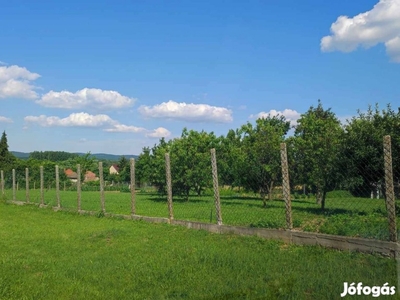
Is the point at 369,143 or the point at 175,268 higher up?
the point at 369,143

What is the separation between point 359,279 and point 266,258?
6.03 feet

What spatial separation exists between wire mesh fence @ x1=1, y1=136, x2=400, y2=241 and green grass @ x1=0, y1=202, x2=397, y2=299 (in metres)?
1.02

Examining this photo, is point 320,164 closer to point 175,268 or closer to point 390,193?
point 390,193

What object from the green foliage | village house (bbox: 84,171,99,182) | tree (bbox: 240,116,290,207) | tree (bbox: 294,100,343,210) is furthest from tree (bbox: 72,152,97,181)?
tree (bbox: 294,100,343,210)

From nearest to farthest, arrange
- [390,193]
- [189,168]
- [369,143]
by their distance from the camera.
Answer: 1. [390,193]
2. [369,143]
3. [189,168]

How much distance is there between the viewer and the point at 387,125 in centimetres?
1438

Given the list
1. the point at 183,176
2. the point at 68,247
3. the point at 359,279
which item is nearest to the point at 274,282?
the point at 359,279

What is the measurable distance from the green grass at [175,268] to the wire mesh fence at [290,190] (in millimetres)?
1017

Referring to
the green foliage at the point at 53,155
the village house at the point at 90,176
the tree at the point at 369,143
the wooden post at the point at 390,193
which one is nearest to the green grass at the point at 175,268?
the wooden post at the point at 390,193

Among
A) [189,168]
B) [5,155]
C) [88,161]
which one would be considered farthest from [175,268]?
[88,161]

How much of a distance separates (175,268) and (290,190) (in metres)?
5.21

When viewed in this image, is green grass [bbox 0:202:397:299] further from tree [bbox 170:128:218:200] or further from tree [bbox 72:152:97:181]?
tree [bbox 72:152:97:181]

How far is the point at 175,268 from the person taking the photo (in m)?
6.29

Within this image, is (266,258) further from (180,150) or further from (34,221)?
(180,150)
